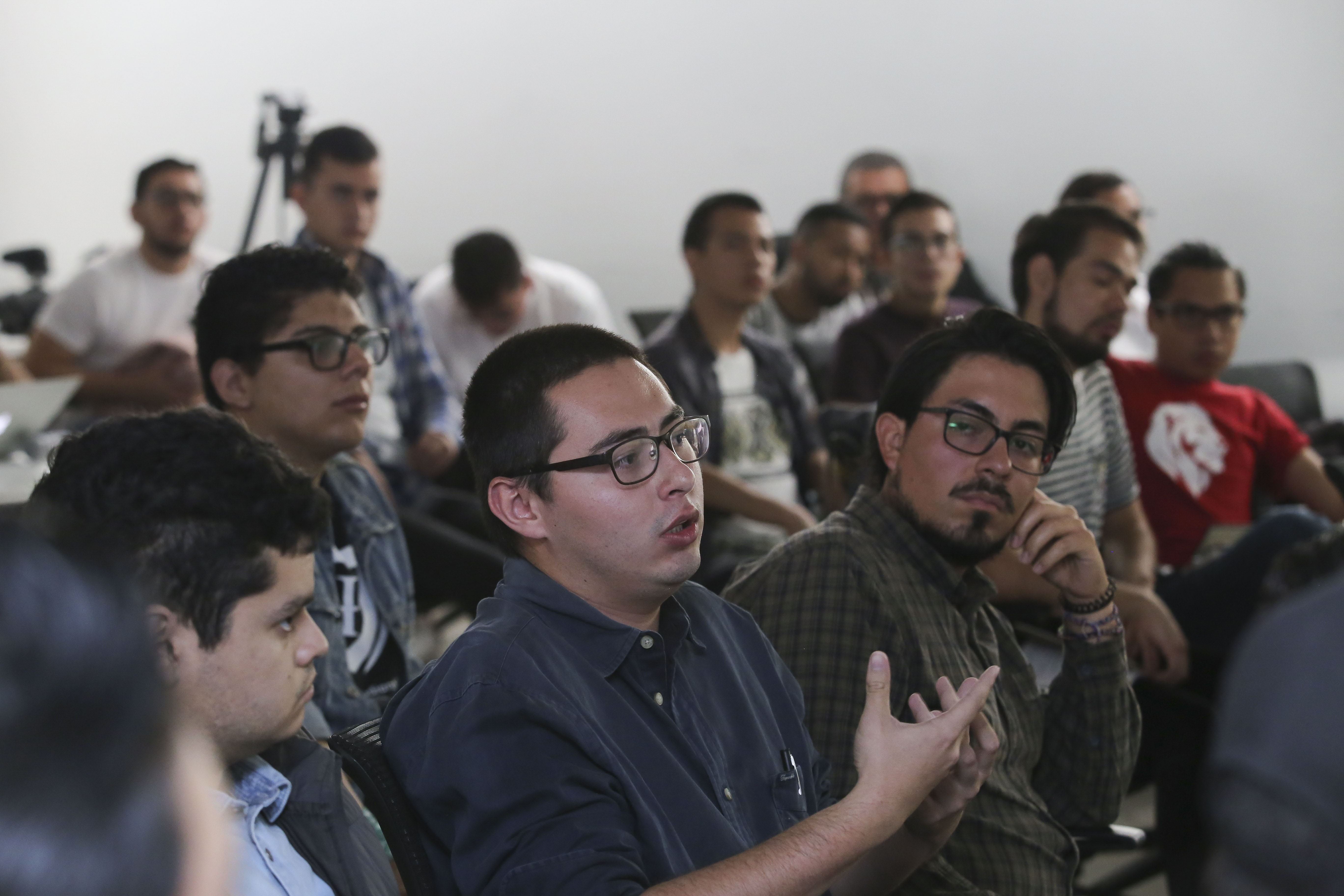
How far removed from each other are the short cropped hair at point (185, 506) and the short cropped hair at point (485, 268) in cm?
277

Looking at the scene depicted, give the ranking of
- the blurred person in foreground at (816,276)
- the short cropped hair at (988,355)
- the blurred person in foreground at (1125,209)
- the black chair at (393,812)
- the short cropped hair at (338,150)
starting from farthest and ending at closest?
the blurred person in foreground at (816,276) < the blurred person in foreground at (1125,209) < the short cropped hair at (338,150) < the short cropped hair at (988,355) < the black chair at (393,812)

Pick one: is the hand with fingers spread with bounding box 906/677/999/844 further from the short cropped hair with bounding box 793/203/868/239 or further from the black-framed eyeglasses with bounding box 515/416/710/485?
the short cropped hair with bounding box 793/203/868/239

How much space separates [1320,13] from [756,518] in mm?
3020

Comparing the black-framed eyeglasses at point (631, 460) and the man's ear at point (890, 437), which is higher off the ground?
the black-framed eyeglasses at point (631, 460)

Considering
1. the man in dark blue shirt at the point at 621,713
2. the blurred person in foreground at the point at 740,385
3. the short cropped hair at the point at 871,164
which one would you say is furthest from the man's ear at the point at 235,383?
the short cropped hair at the point at 871,164

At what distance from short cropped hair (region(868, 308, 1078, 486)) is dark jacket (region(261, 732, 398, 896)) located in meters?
0.90

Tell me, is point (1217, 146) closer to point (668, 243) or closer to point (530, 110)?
point (668, 243)

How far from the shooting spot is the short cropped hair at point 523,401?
123 centimetres

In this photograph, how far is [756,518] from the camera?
2896 millimetres

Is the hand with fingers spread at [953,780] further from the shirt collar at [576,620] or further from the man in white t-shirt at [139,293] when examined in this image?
the man in white t-shirt at [139,293]

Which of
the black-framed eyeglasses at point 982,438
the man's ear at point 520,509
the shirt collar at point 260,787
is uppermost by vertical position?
the black-framed eyeglasses at point 982,438

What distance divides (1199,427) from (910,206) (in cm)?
118

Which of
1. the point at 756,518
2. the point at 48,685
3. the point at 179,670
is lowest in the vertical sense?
the point at 756,518

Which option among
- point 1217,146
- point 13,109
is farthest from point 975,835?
point 13,109
